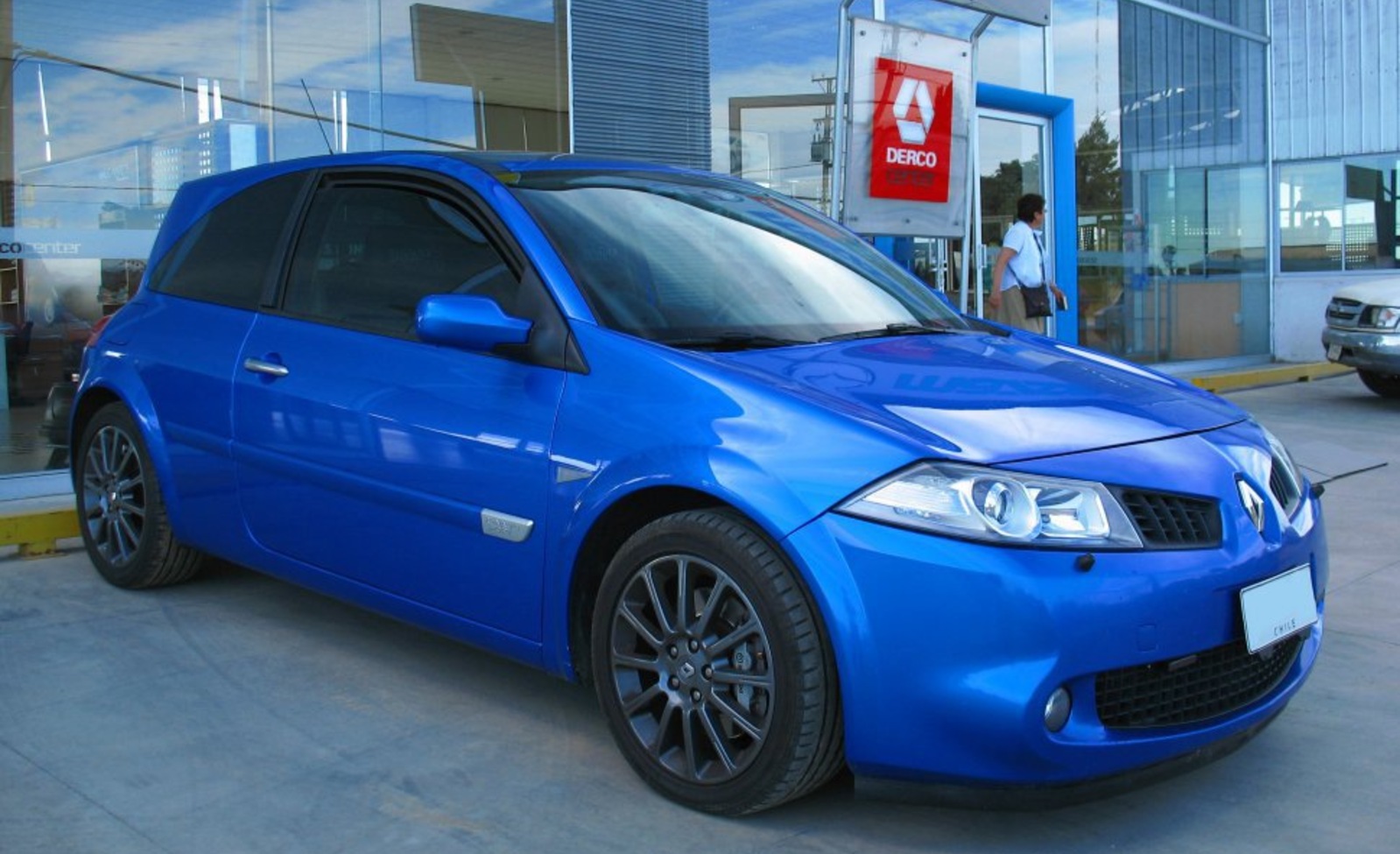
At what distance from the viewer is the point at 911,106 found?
805cm

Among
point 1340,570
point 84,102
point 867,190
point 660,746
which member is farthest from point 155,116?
point 1340,570

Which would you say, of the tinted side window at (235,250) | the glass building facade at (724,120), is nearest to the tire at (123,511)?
the tinted side window at (235,250)

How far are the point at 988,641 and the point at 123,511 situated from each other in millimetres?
3356

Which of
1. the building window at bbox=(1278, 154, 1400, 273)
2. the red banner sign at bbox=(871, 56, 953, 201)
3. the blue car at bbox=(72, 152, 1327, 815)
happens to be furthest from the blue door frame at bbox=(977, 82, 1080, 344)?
the blue car at bbox=(72, 152, 1327, 815)

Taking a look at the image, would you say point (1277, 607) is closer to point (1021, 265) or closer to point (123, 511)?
point (123, 511)

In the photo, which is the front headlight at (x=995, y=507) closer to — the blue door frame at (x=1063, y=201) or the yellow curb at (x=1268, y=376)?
the blue door frame at (x=1063, y=201)

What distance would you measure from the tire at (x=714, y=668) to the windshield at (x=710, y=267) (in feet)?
1.93

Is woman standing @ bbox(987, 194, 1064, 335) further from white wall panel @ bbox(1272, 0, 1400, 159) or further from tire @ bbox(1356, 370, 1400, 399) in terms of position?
white wall panel @ bbox(1272, 0, 1400, 159)

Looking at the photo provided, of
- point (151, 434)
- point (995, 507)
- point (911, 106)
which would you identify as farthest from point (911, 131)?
point (995, 507)

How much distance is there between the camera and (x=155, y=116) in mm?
7270

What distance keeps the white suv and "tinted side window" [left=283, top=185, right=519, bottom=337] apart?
9596mm

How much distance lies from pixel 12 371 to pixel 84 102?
1.42 m

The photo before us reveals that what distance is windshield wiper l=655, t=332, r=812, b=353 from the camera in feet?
10.9

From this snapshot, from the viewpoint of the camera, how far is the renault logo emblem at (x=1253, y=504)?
9.93 ft
